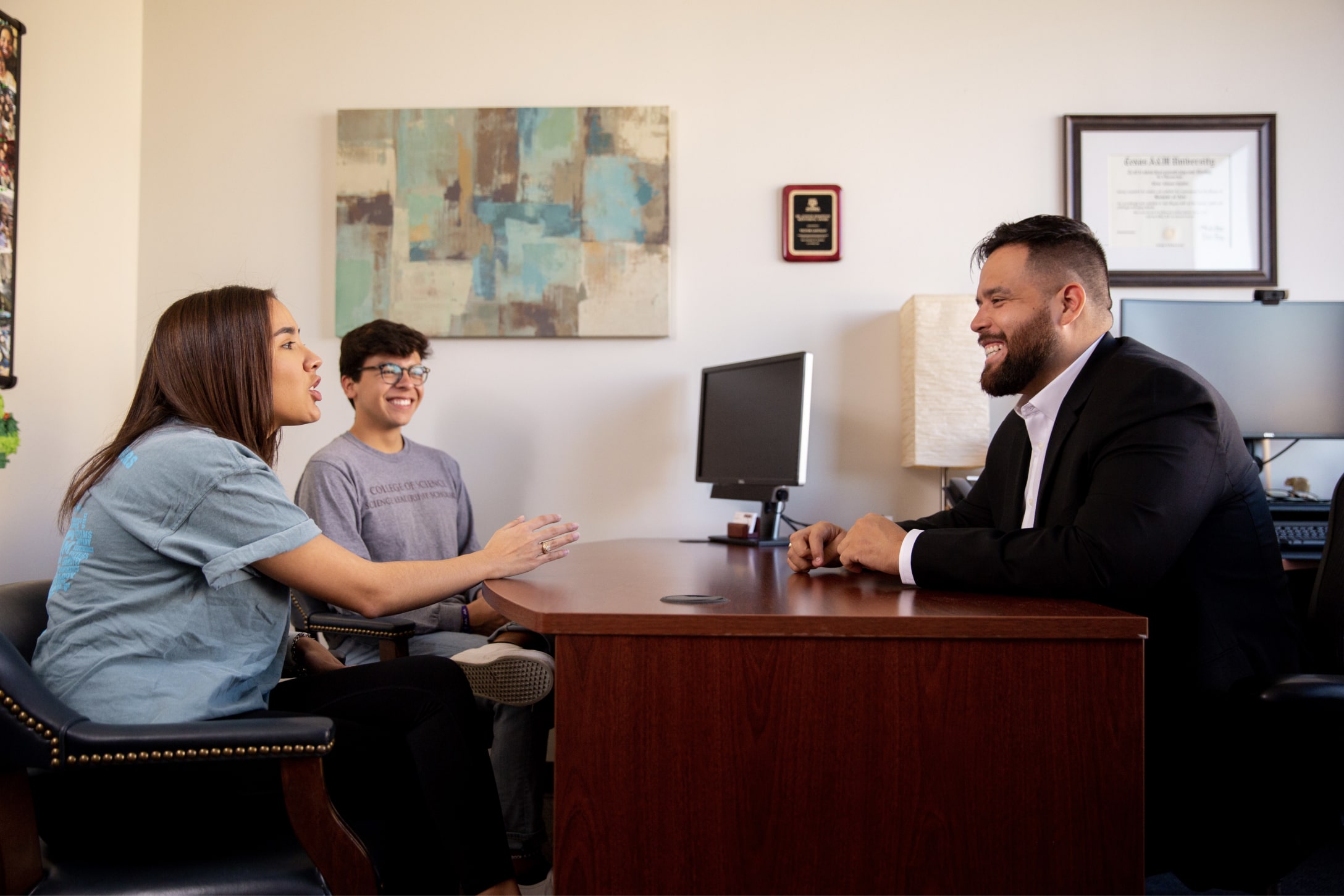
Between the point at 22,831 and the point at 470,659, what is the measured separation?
693 mm

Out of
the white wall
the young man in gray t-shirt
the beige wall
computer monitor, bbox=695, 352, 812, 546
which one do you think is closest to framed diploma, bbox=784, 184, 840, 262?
the beige wall

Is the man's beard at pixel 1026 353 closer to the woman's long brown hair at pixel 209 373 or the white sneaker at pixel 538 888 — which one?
the woman's long brown hair at pixel 209 373

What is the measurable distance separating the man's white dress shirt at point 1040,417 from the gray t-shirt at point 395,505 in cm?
137

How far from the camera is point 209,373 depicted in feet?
4.64

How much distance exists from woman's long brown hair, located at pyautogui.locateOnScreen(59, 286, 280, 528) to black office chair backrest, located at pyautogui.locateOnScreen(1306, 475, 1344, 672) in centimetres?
179

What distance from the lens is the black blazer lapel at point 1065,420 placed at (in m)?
1.55

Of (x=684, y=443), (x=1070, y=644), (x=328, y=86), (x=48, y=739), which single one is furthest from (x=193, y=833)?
(x=328, y=86)

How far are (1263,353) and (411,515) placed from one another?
2.59 metres

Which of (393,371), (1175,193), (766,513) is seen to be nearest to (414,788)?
(393,371)

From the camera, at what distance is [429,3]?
122 inches

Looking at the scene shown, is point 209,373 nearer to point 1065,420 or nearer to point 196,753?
point 196,753

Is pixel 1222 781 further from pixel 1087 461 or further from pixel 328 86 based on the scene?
pixel 328 86

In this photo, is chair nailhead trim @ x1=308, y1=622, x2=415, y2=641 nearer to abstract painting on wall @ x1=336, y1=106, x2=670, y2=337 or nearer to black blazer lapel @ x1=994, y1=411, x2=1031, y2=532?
black blazer lapel @ x1=994, y1=411, x2=1031, y2=532

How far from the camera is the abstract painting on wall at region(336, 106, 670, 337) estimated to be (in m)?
3.02
